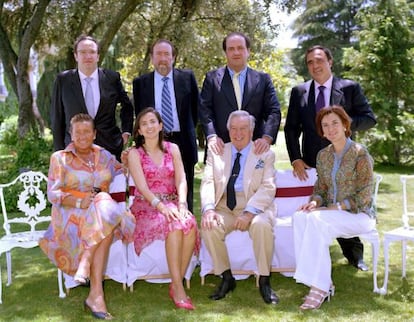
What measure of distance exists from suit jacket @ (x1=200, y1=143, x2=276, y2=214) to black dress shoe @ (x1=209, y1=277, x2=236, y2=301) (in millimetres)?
647

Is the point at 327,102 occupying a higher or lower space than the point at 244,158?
higher

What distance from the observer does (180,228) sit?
3.99 m

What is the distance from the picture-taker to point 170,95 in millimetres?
4863

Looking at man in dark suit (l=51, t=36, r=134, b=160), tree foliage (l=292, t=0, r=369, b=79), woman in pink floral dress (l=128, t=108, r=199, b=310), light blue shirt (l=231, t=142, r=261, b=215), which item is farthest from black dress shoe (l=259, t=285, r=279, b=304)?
tree foliage (l=292, t=0, r=369, b=79)

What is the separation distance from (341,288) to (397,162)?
9.68m

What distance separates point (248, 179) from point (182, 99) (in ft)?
3.72

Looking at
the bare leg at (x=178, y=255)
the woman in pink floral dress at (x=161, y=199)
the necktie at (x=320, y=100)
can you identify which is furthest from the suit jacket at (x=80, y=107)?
the necktie at (x=320, y=100)

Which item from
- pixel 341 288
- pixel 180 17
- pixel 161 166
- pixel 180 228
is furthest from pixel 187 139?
pixel 180 17

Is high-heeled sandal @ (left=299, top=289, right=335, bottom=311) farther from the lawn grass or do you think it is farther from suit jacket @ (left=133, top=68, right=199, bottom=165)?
suit jacket @ (left=133, top=68, right=199, bottom=165)

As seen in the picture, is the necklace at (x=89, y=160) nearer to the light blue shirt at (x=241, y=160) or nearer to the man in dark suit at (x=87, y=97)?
the man in dark suit at (x=87, y=97)

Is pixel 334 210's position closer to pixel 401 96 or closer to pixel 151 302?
pixel 151 302

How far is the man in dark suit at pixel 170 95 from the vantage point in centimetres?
481

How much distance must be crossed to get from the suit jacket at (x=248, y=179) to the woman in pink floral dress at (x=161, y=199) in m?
0.22

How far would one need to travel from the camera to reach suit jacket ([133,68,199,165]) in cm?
488
